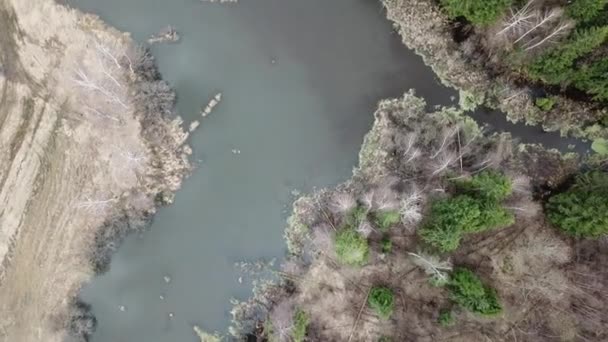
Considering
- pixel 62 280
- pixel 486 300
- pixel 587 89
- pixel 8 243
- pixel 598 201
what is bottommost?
pixel 486 300

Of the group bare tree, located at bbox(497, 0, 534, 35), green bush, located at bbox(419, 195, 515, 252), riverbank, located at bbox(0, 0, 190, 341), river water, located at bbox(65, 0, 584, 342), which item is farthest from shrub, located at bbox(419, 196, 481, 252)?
riverbank, located at bbox(0, 0, 190, 341)

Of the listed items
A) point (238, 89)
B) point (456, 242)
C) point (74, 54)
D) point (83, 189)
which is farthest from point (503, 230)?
point (74, 54)

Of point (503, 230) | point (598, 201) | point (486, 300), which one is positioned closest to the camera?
point (598, 201)

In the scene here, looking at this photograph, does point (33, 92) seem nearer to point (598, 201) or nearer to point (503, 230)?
point (503, 230)

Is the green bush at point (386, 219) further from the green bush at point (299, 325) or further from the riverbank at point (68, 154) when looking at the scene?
the riverbank at point (68, 154)

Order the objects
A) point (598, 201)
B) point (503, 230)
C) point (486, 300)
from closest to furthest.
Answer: point (598, 201)
point (486, 300)
point (503, 230)

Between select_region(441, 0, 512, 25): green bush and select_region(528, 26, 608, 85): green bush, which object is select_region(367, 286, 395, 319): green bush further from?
select_region(441, 0, 512, 25): green bush
